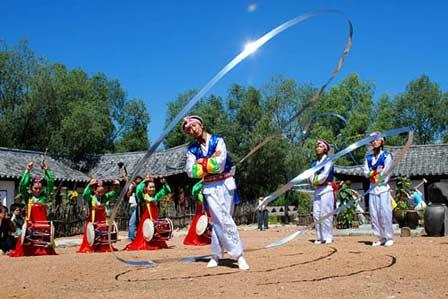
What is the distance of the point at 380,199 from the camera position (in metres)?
10.0

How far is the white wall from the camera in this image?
2292 centimetres

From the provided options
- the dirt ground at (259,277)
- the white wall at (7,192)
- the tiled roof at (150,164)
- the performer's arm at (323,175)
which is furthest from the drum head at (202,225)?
the tiled roof at (150,164)

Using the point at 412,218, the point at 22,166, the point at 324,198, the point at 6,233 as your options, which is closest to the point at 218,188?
the point at 324,198

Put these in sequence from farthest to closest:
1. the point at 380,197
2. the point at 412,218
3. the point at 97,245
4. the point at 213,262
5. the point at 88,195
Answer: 1. the point at 412,218
2. the point at 88,195
3. the point at 97,245
4. the point at 380,197
5. the point at 213,262

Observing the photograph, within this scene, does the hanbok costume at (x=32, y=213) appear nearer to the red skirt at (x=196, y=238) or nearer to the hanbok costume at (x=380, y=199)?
the red skirt at (x=196, y=238)

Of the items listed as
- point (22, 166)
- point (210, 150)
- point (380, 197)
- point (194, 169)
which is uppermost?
point (22, 166)

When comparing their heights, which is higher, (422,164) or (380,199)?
(422,164)

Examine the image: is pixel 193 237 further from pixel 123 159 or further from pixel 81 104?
pixel 81 104

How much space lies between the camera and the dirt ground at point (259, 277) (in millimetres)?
5180

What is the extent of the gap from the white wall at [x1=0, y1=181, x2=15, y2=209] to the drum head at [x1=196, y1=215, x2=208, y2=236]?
42.2 ft

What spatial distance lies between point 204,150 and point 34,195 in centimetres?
521

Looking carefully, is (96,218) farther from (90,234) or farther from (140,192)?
(140,192)

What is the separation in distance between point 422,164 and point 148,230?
2122cm

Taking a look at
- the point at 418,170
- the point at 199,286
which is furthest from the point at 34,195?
the point at 418,170
